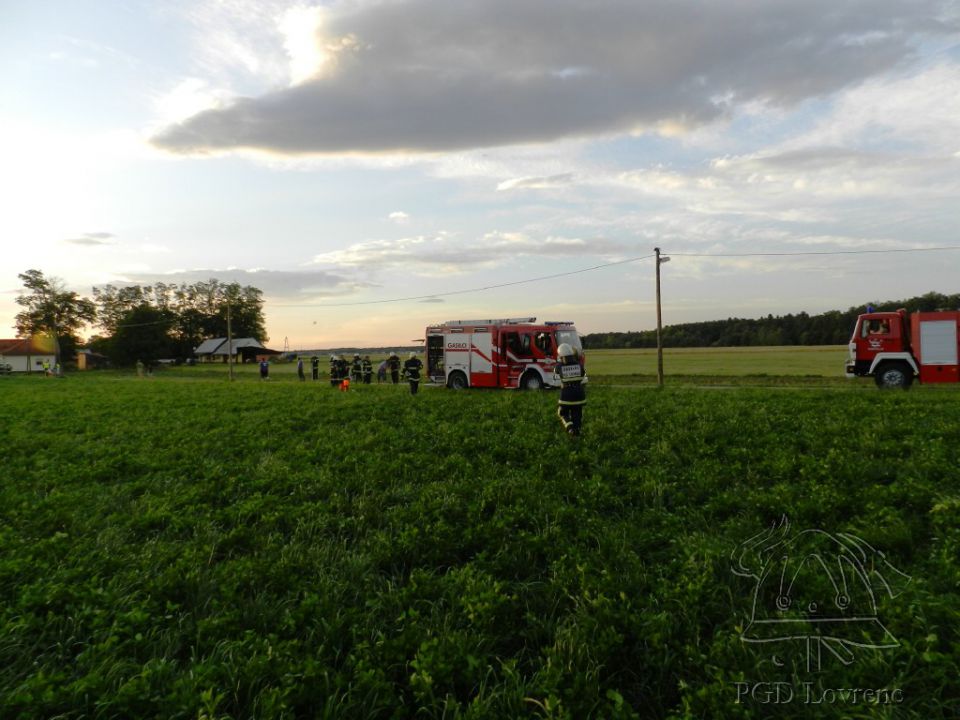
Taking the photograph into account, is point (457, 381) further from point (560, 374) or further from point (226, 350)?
point (226, 350)

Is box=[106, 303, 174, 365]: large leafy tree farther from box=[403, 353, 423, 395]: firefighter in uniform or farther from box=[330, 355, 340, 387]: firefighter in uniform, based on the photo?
box=[403, 353, 423, 395]: firefighter in uniform

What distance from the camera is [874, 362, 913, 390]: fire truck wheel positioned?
1941cm

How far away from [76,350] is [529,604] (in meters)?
121

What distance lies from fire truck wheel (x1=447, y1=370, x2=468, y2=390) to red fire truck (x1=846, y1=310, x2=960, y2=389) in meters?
15.7

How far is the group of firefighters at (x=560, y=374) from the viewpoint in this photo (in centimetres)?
1030

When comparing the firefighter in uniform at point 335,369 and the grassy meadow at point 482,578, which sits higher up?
the firefighter in uniform at point 335,369

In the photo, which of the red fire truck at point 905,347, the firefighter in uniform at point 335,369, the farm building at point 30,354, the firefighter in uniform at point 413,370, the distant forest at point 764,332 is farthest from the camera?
the farm building at point 30,354

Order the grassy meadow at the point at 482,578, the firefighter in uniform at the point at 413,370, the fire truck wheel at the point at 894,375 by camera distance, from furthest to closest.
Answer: the firefighter in uniform at the point at 413,370 → the fire truck wheel at the point at 894,375 → the grassy meadow at the point at 482,578

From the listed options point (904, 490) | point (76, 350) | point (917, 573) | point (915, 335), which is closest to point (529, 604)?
point (917, 573)

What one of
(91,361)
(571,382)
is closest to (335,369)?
(571,382)

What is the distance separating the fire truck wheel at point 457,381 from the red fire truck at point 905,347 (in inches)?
619

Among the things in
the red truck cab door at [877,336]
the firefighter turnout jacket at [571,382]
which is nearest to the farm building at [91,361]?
the firefighter turnout jacket at [571,382]

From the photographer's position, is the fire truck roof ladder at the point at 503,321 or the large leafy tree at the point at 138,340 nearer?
the fire truck roof ladder at the point at 503,321

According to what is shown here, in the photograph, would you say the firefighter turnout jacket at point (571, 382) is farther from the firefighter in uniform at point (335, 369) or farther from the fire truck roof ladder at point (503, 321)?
the firefighter in uniform at point (335, 369)
